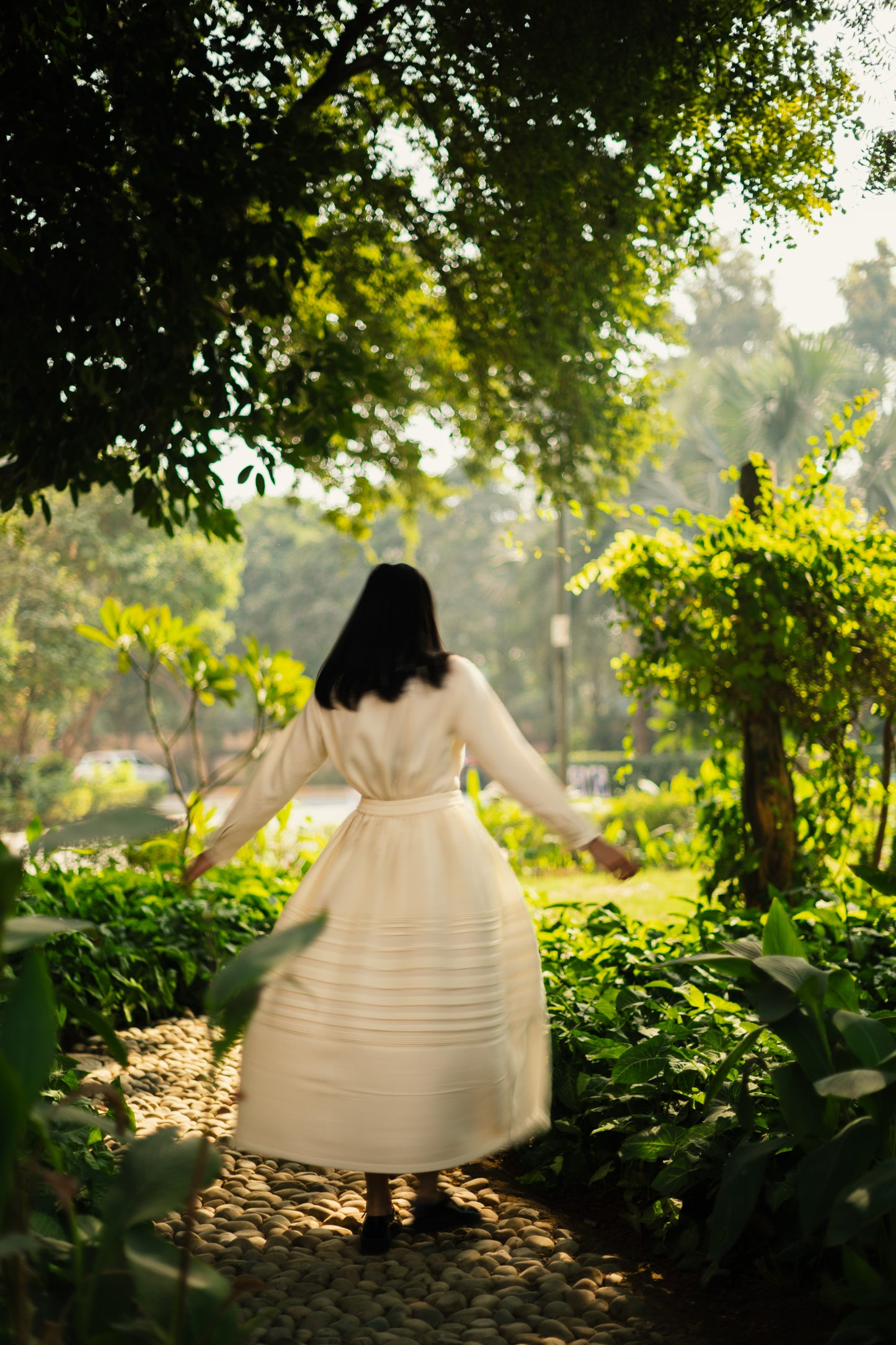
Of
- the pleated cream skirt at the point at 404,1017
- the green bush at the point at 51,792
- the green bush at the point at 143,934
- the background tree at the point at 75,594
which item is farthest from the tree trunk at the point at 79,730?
the pleated cream skirt at the point at 404,1017

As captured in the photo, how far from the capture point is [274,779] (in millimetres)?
3119

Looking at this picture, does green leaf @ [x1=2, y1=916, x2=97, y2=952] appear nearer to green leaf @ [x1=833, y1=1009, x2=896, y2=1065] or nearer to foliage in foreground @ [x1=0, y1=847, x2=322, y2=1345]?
foliage in foreground @ [x1=0, y1=847, x2=322, y2=1345]

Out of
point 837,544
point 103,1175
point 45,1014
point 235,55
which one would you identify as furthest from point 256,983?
point 837,544

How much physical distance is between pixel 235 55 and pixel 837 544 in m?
3.03

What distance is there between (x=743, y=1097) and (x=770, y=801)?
315 centimetres

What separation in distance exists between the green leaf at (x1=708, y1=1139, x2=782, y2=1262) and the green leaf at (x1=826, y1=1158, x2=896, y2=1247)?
29cm

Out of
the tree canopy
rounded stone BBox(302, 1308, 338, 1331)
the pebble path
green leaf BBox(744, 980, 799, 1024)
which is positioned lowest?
the pebble path

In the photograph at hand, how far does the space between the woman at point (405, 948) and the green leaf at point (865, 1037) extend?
0.84m

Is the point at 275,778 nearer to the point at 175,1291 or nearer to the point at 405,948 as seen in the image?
the point at 405,948

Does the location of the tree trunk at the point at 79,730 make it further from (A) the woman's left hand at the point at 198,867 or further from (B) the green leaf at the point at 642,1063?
(B) the green leaf at the point at 642,1063

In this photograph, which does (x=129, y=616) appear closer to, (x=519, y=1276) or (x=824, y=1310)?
(x=519, y=1276)

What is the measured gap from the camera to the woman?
2.70m

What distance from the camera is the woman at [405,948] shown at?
8.84ft

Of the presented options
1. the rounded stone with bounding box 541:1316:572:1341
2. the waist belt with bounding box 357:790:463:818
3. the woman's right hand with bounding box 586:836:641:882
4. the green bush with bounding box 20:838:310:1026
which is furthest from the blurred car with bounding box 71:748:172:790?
the rounded stone with bounding box 541:1316:572:1341
